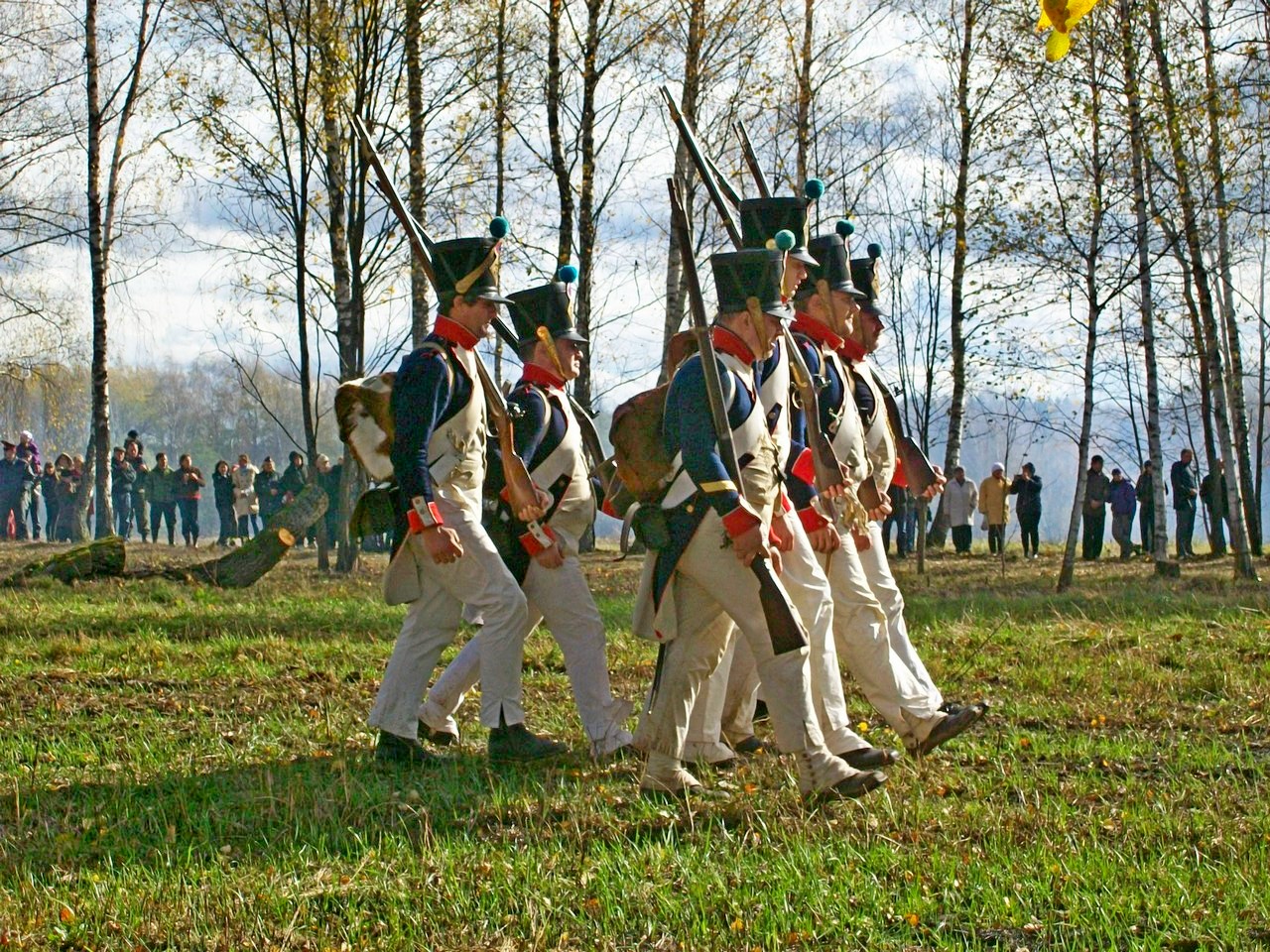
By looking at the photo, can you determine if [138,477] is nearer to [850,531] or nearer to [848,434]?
[848,434]

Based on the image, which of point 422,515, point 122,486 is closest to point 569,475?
point 422,515

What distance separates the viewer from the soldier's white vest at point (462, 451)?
24.0ft

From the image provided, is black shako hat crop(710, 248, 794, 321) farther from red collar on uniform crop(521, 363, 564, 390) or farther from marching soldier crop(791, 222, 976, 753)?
red collar on uniform crop(521, 363, 564, 390)

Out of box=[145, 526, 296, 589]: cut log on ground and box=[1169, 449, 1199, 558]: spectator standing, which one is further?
box=[1169, 449, 1199, 558]: spectator standing

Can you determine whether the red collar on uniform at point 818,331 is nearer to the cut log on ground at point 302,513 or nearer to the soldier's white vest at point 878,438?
the soldier's white vest at point 878,438

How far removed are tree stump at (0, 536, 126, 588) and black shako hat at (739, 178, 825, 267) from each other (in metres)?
11.3

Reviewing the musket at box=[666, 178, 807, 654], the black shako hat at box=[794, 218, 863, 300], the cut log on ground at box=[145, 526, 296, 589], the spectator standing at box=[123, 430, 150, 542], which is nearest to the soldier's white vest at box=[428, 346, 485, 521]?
the musket at box=[666, 178, 807, 654]

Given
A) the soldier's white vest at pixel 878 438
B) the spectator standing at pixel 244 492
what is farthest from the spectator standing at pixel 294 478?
the soldier's white vest at pixel 878 438

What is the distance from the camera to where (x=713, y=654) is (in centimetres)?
665

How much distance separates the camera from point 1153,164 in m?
19.0

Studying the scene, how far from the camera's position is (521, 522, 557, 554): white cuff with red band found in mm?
7539

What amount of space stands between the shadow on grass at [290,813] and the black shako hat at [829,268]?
266 centimetres

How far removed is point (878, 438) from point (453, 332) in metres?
2.27

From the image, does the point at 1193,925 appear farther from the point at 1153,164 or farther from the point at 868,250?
the point at 1153,164
